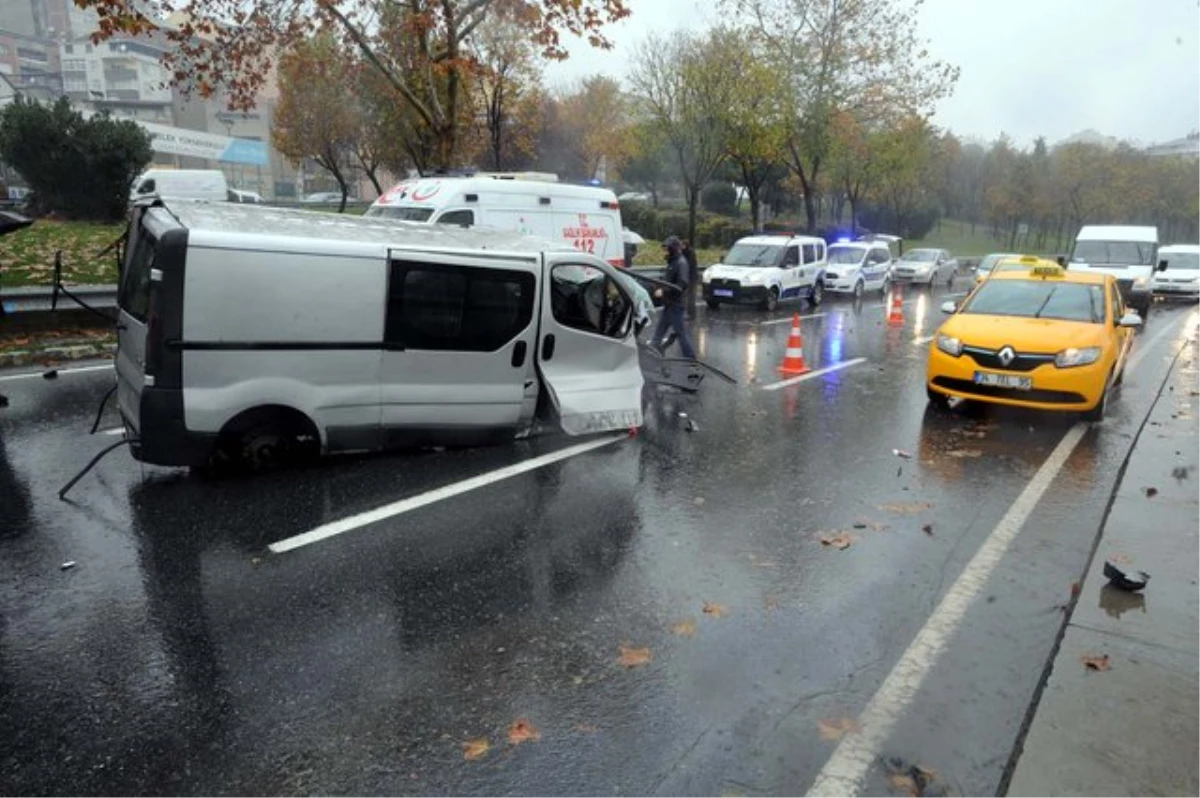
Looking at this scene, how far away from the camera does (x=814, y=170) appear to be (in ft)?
107

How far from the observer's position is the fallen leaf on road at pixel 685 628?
421cm

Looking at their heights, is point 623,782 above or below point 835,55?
below

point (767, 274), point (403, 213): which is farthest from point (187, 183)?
point (767, 274)

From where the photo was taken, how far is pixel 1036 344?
848 centimetres

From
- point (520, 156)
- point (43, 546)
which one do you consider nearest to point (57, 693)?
point (43, 546)

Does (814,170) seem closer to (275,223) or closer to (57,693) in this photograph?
(275,223)

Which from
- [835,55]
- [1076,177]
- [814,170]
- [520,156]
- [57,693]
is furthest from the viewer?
[1076,177]

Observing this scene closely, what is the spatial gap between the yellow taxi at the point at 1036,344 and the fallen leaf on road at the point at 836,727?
619 centimetres

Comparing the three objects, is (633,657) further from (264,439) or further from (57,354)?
(57,354)

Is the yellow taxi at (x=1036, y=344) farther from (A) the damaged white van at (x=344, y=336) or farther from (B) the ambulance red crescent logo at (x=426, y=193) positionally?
(B) the ambulance red crescent logo at (x=426, y=193)

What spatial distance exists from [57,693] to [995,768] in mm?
4116

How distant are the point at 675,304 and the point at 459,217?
475 centimetres

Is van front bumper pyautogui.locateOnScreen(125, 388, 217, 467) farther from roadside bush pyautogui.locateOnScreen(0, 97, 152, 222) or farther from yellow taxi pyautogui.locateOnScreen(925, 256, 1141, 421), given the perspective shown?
roadside bush pyautogui.locateOnScreen(0, 97, 152, 222)

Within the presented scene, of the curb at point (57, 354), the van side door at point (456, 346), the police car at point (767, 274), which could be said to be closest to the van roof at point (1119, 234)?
the police car at point (767, 274)
